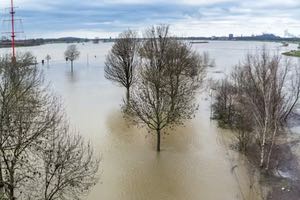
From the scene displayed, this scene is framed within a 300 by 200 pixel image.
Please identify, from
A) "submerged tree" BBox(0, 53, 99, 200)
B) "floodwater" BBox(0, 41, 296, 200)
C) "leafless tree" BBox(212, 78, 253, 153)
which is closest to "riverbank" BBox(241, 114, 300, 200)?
"floodwater" BBox(0, 41, 296, 200)

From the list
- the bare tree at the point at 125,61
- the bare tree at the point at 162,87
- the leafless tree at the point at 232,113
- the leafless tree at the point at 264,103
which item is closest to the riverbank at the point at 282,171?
the leafless tree at the point at 264,103

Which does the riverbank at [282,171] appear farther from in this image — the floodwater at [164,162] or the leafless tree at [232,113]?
the leafless tree at [232,113]

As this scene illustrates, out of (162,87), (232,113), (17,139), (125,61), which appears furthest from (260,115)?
(125,61)

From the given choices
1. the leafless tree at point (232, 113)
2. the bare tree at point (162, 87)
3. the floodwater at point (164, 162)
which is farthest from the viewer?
the leafless tree at point (232, 113)

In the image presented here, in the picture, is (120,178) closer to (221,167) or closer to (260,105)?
(221,167)

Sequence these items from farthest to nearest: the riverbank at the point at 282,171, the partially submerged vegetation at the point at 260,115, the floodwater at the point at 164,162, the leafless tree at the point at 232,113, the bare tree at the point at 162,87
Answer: the leafless tree at the point at 232,113 → the bare tree at the point at 162,87 → the partially submerged vegetation at the point at 260,115 → the floodwater at the point at 164,162 → the riverbank at the point at 282,171

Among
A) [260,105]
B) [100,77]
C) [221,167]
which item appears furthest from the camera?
[100,77]

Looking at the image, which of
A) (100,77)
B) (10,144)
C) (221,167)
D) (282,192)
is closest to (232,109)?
(221,167)
